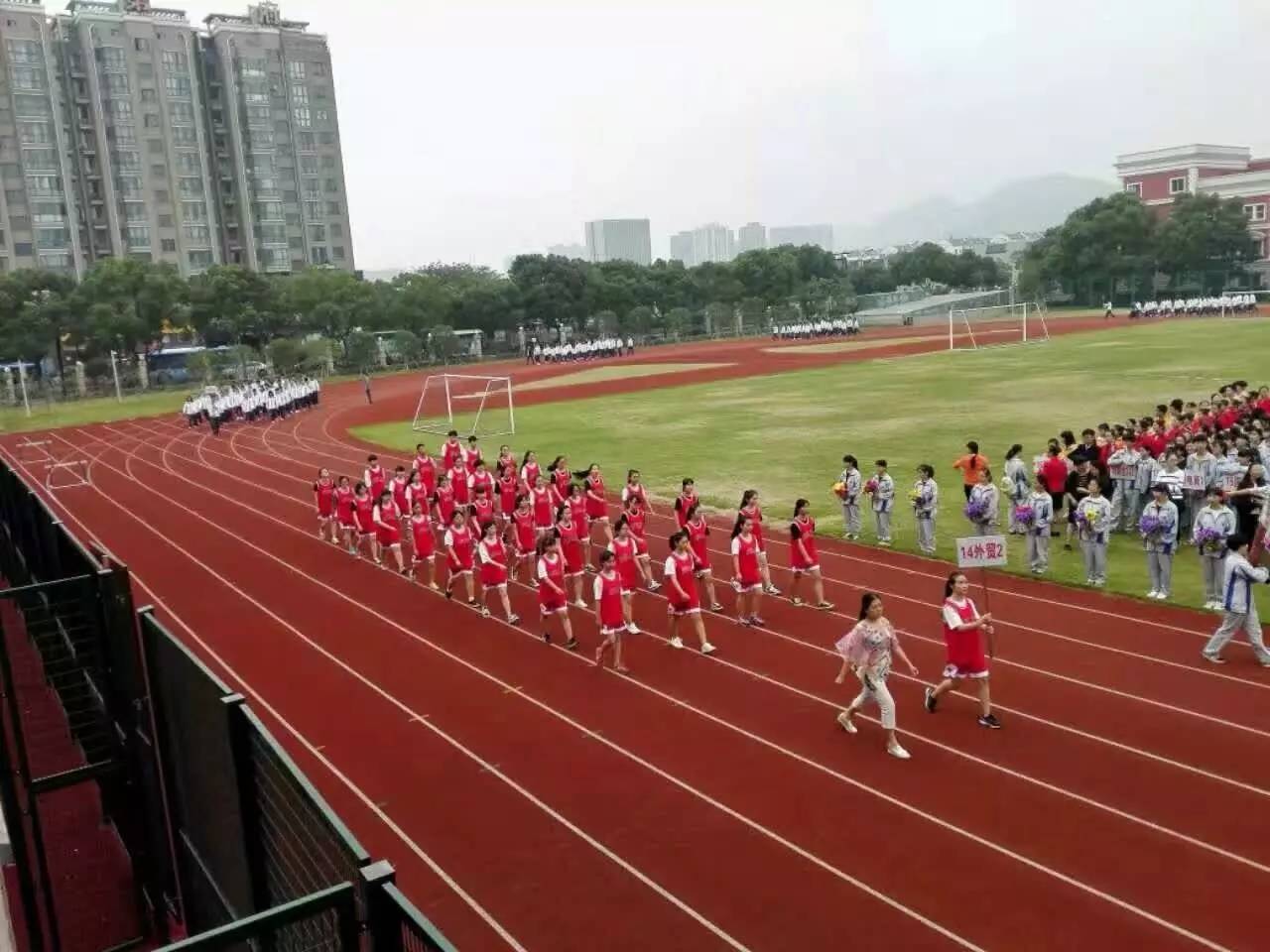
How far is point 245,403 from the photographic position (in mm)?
39531

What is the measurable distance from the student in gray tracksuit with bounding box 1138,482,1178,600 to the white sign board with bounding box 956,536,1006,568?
334 centimetres

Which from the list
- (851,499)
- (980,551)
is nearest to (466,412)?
(851,499)

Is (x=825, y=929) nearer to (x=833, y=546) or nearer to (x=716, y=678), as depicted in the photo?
(x=716, y=678)

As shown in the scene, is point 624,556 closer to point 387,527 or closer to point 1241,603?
point 387,527

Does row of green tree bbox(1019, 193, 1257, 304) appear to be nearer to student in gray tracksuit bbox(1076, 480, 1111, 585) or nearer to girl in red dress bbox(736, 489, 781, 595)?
student in gray tracksuit bbox(1076, 480, 1111, 585)

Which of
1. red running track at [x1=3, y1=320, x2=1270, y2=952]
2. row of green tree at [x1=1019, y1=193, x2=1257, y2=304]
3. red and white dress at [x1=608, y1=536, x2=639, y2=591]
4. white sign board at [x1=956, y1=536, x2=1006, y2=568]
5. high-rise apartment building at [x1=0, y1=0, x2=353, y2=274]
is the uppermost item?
high-rise apartment building at [x1=0, y1=0, x2=353, y2=274]

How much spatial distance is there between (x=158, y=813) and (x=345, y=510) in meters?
12.4

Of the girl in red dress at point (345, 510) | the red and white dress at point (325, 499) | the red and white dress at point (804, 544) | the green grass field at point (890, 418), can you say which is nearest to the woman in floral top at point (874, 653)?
the red and white dress at point (804, 544)

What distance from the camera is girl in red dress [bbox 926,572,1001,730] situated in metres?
9.21

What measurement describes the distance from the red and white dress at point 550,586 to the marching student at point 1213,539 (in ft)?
24.5

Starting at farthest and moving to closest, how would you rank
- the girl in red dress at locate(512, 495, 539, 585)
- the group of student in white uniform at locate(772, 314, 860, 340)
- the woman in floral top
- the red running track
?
the group of student in white uniform at locate(772, 314, 860, 340) < the girl in red dress at locate(512, 495, 539, 585) < the woman in floral top < the red running track

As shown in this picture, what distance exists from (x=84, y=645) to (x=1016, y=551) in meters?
13.0

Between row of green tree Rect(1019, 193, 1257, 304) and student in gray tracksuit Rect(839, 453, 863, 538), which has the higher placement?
row of green tree Rect(1019, 193, 1257, 304)

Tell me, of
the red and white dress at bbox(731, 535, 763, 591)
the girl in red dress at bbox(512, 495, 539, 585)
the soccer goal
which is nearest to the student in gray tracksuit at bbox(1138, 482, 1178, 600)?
the red and white dress at bbox(731, 535, 763, 591)
